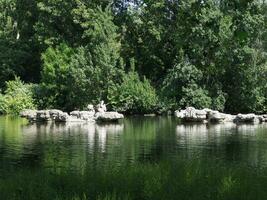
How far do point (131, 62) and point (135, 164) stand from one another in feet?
131

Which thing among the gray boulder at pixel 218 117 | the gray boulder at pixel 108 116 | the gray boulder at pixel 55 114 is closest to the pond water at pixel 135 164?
the gray boulder at pixel 218 117

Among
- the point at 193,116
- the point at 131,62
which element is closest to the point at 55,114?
the point at 193,116

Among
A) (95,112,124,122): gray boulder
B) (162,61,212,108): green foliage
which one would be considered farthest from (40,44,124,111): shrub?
(95,112,124,122): gray boulder

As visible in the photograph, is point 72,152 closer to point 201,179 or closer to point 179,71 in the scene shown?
point 201,179

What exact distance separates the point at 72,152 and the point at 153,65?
35.6 meters

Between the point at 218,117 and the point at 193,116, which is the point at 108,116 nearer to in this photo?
the point at 193,116

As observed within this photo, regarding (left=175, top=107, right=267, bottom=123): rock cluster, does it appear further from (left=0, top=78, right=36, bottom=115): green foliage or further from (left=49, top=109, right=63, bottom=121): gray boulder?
(left=0, top=78, right=36, bottom=115): green foliage

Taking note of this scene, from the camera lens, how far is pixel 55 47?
56.0 m

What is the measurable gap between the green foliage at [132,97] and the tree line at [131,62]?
91mm

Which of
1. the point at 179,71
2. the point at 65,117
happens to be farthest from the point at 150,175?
the point at 179,71

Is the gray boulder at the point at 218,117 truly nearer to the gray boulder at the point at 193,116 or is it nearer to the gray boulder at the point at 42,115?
the gray boulder at the point at 193,116

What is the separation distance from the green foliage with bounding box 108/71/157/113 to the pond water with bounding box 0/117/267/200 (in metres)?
16.4

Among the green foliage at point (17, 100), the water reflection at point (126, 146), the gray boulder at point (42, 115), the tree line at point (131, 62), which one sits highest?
the tree line at point (131, 62)

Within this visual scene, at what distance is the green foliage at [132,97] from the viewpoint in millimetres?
49938
